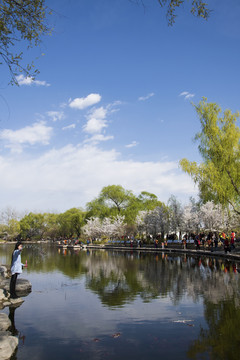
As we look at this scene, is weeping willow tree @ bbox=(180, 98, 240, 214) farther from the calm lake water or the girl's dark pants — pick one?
the girl's dark pants

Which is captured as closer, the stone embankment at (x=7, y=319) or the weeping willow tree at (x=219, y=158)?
the stone embankment at (x=7, y=319)

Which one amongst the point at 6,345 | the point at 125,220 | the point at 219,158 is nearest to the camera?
the point at 6,345

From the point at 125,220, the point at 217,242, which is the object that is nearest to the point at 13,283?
the point at 217,242

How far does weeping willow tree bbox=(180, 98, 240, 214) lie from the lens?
24.9 m

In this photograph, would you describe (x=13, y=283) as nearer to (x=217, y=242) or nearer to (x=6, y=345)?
(x=6, y=345)

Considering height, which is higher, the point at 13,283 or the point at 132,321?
the point at 13,283

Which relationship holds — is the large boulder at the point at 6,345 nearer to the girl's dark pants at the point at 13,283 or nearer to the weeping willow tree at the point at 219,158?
the girl's dark pants at the point at 13,283

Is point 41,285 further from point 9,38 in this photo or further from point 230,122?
point 230,122

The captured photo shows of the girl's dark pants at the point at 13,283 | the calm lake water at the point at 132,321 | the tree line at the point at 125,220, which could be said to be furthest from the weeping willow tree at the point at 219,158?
the girl's dark pants at the point at 13,283

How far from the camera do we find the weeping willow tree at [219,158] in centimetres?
2489

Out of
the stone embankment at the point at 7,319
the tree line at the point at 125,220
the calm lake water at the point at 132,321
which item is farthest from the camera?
the tree line at the point at 125,220

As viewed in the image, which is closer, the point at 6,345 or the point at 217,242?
the point at 6,345

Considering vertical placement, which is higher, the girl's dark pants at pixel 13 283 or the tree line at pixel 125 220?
the tree line at pixel 125 220

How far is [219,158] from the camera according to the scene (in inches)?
997
